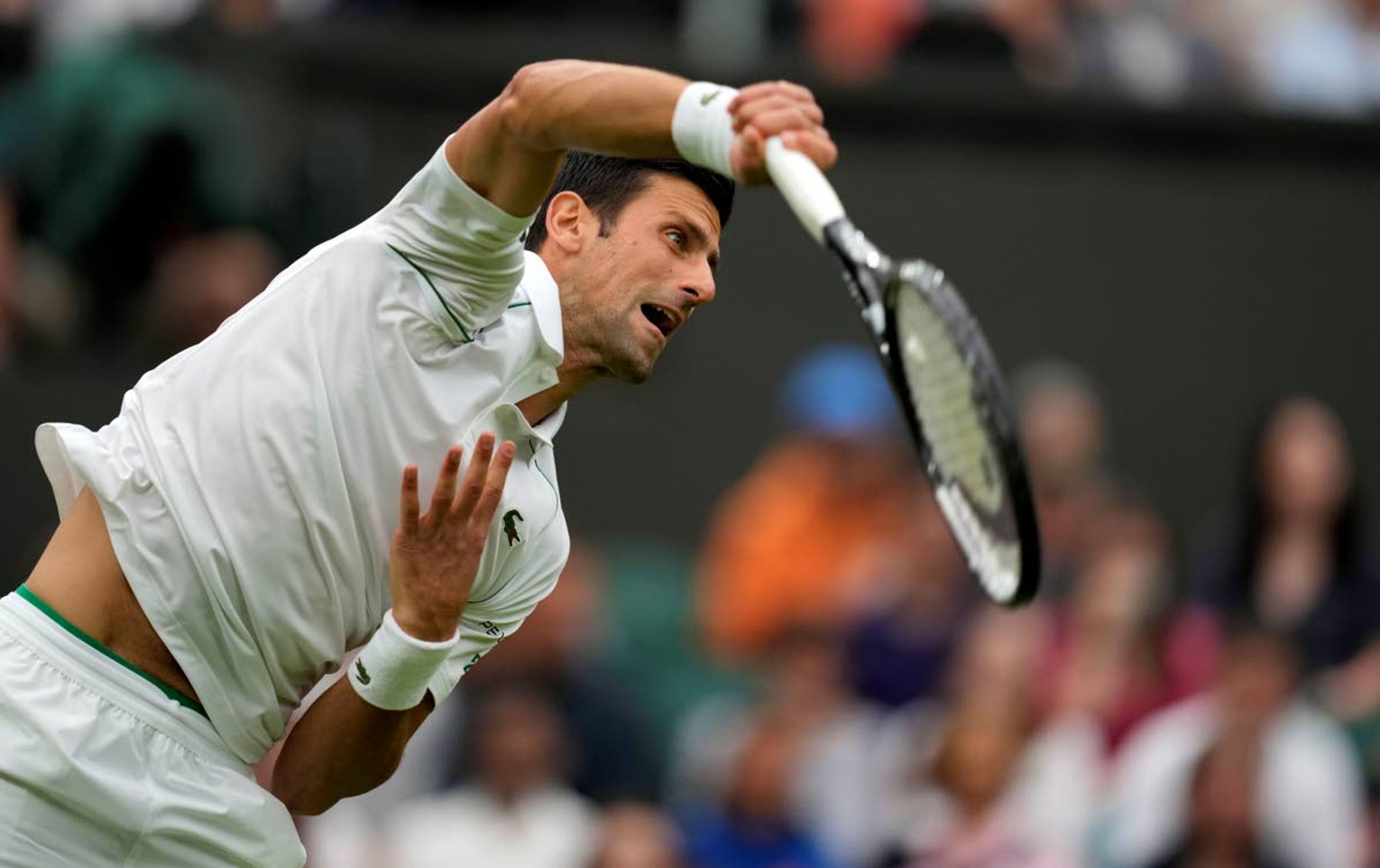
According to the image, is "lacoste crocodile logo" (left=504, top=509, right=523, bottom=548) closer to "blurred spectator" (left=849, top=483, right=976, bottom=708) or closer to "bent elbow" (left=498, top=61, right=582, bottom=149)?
"bent elbow" (left=498, top=61, right=582, bottom=149)

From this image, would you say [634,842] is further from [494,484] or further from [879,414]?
[494,484]

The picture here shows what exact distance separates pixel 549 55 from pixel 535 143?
19.8ft

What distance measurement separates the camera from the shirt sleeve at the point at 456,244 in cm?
378

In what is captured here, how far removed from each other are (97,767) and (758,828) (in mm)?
3897

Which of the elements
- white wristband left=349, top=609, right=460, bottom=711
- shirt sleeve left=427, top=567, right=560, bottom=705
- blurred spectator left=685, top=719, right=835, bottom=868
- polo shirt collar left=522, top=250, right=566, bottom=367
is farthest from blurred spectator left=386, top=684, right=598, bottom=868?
polo shirt collar left=522, top=250, right=566, bottom=367

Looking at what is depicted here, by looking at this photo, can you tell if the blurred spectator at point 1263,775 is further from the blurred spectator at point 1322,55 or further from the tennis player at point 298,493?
the tennis player at point 298,493

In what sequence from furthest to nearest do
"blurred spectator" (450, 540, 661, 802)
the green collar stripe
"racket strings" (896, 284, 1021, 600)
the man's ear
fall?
1. "blurred spectator" (450, 540, 661, 802)
2. the man's ear
3. the green collar stripe
4. "racket strings" (896, 284, 1021, 600)

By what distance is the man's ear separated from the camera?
13.4ft

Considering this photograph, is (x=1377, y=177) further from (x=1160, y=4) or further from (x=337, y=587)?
(x=337, y=587)

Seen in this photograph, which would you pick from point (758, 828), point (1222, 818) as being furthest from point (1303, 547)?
point (758, 828)

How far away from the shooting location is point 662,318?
3.99m

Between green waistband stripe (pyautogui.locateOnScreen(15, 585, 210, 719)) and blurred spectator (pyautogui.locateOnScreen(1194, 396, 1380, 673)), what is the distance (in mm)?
4702

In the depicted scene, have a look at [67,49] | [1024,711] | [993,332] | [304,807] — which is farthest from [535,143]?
[993,332]

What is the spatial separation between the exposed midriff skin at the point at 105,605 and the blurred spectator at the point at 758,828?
148 inches
